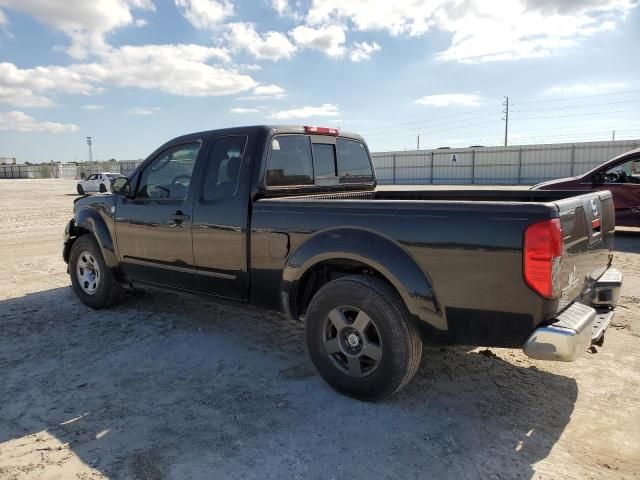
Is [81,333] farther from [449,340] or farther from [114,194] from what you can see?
[449,340]

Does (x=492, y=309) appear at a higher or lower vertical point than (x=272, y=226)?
lower

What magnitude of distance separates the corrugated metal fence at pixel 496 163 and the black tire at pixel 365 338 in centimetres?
3683

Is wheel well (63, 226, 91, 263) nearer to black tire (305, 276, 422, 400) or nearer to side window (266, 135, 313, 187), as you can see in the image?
side window (266, 135, 313, 187)

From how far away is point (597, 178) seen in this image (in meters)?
9.66

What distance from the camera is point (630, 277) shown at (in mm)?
6758

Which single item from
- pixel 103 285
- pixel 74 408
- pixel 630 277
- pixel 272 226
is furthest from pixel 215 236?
pixel 630 277

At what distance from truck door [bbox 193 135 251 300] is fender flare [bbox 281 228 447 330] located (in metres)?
0.65

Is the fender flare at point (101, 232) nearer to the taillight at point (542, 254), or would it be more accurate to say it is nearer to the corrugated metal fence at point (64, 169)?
the taillight at point (542, 254)

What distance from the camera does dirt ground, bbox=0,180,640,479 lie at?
2756mm

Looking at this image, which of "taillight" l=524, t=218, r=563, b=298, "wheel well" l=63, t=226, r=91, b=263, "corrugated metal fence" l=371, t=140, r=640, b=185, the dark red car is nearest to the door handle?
"wheel well" l=63, t=226, r=91, b=263

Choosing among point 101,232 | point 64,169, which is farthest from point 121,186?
point 64,169

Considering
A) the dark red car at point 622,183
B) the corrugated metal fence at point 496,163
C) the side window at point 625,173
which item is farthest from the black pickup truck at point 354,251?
the corrugated metal fence at point 496,163

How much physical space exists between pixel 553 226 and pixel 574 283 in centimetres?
→ 62

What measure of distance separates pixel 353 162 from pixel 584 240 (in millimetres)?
2546
